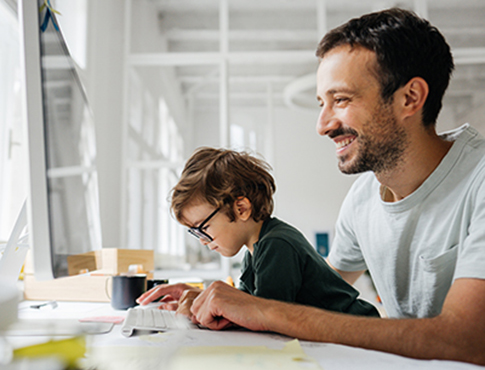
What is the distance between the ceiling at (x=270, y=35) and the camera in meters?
3.41

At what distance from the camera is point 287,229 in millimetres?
967

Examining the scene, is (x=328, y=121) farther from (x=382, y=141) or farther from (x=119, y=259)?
(x=119, y=259)

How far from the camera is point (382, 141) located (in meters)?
0.93

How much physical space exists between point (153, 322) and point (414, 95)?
2.54 feet

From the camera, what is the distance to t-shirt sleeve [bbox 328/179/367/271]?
117 cm

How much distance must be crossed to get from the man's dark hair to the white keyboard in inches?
26.9

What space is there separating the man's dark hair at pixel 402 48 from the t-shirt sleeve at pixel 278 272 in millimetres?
438

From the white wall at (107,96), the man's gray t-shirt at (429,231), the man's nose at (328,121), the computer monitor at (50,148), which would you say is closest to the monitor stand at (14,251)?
the computer monitor at (50,148)

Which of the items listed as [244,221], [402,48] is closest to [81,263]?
[244,221]

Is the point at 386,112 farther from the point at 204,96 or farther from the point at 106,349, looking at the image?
the point at 204,96

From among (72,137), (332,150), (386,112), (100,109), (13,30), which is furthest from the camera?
(332,150)

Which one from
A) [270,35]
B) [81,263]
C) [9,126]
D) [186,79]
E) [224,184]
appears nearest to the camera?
[81,263]

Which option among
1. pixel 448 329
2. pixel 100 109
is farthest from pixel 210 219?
pixel 100 109

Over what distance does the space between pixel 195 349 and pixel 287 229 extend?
0.48 meters
